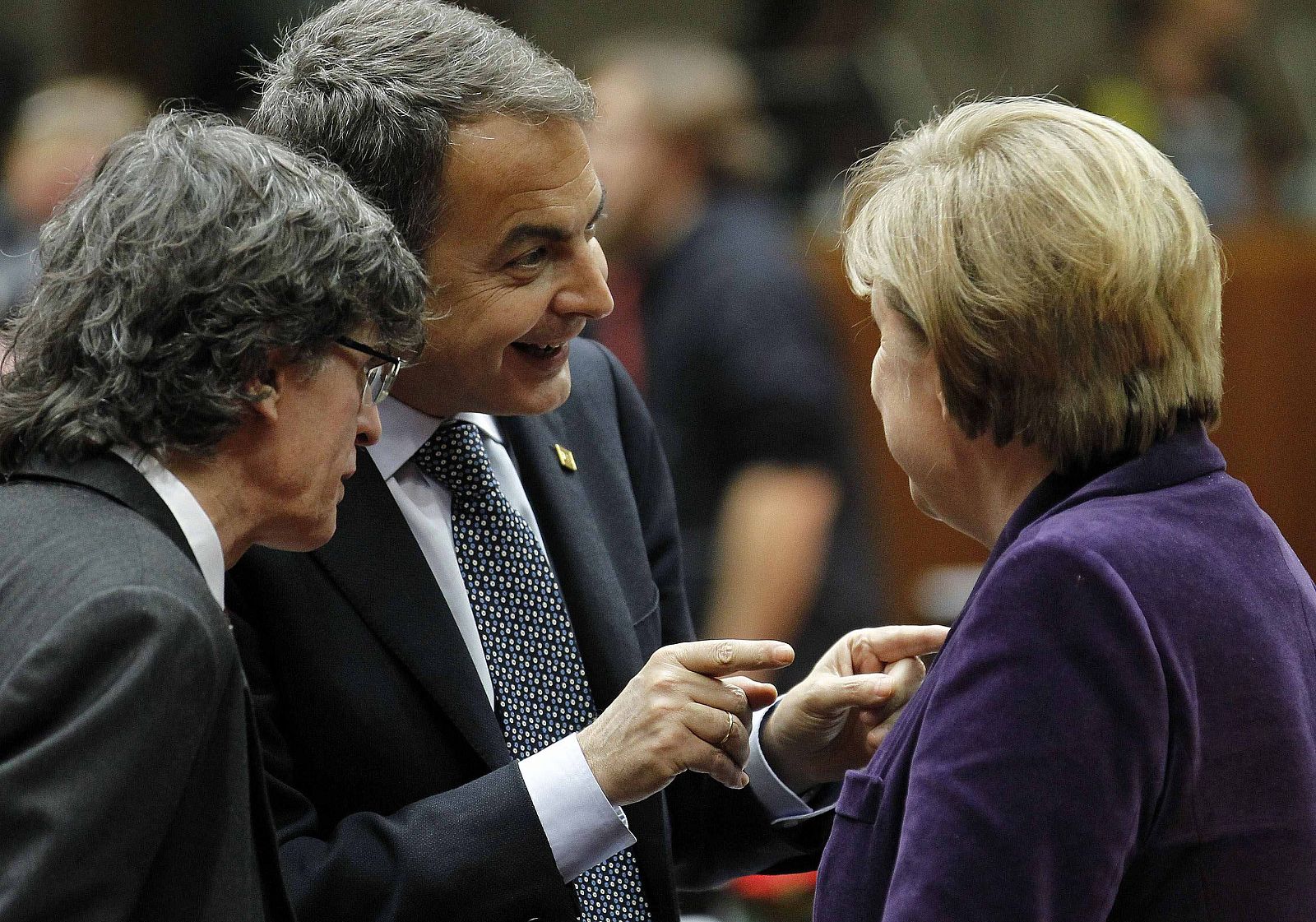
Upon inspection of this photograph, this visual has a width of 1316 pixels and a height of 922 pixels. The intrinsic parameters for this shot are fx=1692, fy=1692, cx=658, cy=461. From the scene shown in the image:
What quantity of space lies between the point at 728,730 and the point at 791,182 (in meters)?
4.43

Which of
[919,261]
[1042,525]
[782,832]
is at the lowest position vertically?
[782,832]

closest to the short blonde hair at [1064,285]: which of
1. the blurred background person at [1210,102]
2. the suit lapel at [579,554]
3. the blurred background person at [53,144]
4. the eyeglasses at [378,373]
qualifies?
the eyeglasses at [378,373]

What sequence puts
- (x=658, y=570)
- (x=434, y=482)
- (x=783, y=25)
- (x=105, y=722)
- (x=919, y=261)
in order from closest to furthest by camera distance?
1. (x=105, y=722)
2. (x=919, y=261)
3. (x=434, y=482)
4. (x=658, y=570)
5. (x=783, y=25)

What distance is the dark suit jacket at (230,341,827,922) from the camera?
175cm

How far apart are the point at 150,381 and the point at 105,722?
1.10ft

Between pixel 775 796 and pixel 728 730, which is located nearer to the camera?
pixel 728 730

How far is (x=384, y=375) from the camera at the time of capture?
1.70 metres

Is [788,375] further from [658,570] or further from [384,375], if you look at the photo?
[384,375]

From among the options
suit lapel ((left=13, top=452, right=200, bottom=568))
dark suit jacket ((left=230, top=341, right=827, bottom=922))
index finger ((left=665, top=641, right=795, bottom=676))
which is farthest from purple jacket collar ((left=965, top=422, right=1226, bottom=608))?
suit lapel ((left=13, top=452, right=200, bottom=568))

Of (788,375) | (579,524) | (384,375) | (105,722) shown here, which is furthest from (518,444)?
(788,375)

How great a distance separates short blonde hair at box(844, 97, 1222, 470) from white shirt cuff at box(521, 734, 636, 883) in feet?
1.84

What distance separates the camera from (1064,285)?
1.45 m

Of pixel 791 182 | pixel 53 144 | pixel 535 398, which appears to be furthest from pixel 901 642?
pixel 791 182

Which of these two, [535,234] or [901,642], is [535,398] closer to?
[535,234]
